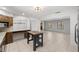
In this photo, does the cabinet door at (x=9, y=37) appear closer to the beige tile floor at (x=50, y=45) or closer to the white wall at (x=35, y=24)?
the beige tile floor at (x=50, y=45)

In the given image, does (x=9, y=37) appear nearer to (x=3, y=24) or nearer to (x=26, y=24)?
(x=3, y=24)

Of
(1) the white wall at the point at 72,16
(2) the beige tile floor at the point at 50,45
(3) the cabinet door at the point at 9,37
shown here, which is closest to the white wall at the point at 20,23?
(3) the cabinet door at the point at 9,37

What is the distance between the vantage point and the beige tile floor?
49.8 inches

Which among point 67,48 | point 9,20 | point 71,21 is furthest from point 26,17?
point 67,48

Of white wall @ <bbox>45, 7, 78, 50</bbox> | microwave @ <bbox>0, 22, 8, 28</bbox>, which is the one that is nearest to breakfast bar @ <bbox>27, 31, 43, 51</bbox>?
microwave @ <bbox>0, 22, 8, 28</bbox>

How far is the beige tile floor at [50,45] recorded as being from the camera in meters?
1.27

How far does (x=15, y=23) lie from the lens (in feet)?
4.21

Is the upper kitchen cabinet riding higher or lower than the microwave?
higher

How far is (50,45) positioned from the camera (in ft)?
4.37

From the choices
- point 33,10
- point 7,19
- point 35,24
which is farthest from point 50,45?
point 7,19

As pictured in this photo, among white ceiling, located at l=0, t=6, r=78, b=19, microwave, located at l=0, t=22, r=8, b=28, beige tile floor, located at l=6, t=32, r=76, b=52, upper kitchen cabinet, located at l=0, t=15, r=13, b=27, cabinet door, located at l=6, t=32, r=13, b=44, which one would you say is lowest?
beige tile floor, located at l=6, t=32, r=76, b=52

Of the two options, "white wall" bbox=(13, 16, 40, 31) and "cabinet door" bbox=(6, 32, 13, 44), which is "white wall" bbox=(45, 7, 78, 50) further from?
"cabinet door" bbox=(6, 32, 13, 44)

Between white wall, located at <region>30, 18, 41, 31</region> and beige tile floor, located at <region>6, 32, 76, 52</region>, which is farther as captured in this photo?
white wall, located at <region>30, 18, 41, 31</region>
